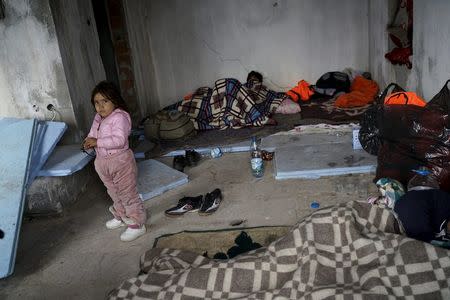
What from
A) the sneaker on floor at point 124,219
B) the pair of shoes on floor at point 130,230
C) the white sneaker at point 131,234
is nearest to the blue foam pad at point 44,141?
the sneaker on floor at point 124,219

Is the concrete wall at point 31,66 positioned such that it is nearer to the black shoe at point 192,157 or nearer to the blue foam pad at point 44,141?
the blue foam pad at point 44,141

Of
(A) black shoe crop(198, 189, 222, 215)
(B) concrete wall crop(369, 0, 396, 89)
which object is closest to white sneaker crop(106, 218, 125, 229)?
(A) black shoe crop(198, 189, 222, 215)

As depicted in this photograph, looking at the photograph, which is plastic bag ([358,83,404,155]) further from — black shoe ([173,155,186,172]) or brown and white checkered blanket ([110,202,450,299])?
black shoe ([173,155,186,172])

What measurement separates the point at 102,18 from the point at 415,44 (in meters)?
3.82

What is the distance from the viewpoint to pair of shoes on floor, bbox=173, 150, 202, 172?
4.51 metres

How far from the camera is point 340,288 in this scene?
6.91 ft

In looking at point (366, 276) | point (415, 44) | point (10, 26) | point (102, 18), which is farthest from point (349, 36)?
point (366, 276)

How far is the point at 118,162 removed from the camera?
3203 millimetres

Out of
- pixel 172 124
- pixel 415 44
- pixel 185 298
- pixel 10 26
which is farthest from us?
pixel 172 124

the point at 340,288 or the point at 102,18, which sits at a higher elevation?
the point at 102,18

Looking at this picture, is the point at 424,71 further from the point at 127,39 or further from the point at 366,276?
the point at 127,39

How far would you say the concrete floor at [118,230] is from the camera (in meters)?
2.84

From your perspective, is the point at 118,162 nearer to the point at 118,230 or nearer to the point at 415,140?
the point at 118,230

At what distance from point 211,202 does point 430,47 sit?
2.59 m
